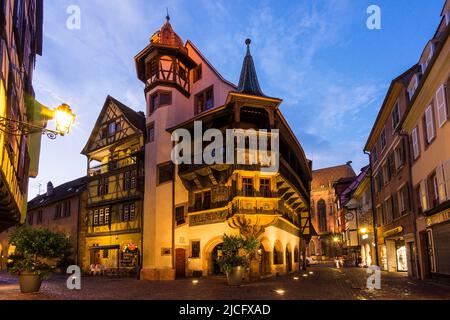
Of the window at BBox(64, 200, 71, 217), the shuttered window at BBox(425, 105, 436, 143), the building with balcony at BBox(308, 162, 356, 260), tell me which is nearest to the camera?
the shuttered window at BBox(425, 105, 436, 143)

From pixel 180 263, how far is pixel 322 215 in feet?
201

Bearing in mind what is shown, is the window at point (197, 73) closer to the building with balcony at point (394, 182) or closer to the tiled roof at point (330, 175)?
the building with balcony at point (394, 182)

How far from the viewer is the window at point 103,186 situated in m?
34.7

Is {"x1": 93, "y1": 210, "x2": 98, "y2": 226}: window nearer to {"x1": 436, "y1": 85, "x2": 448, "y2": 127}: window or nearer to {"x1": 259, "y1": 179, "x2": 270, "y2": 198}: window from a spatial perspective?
{"x1": 259, "y1": 179, "x2": 270, "y2": 198}: window

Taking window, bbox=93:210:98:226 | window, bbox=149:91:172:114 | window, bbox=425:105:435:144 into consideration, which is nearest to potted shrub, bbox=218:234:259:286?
window, bbox=425:105:435:144

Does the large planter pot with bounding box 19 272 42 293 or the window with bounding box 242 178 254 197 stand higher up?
the window with bounding box 242 178 254 197

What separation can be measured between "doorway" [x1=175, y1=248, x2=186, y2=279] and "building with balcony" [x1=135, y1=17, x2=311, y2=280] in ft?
0.20

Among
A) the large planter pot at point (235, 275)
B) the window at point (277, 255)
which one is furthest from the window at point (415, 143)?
the window at point (277, 255)

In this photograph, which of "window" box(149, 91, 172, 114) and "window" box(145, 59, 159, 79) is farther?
"window" box(145, 59, 159, 79)

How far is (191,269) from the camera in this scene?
26328 millimetres

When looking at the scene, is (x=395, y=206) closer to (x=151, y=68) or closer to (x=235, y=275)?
(x=235, y=275)

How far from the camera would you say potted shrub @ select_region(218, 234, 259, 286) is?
19594 millimetres

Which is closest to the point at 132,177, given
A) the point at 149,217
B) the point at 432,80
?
the point at 149,217

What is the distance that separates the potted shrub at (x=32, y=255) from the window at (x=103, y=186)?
17993 millimetres
